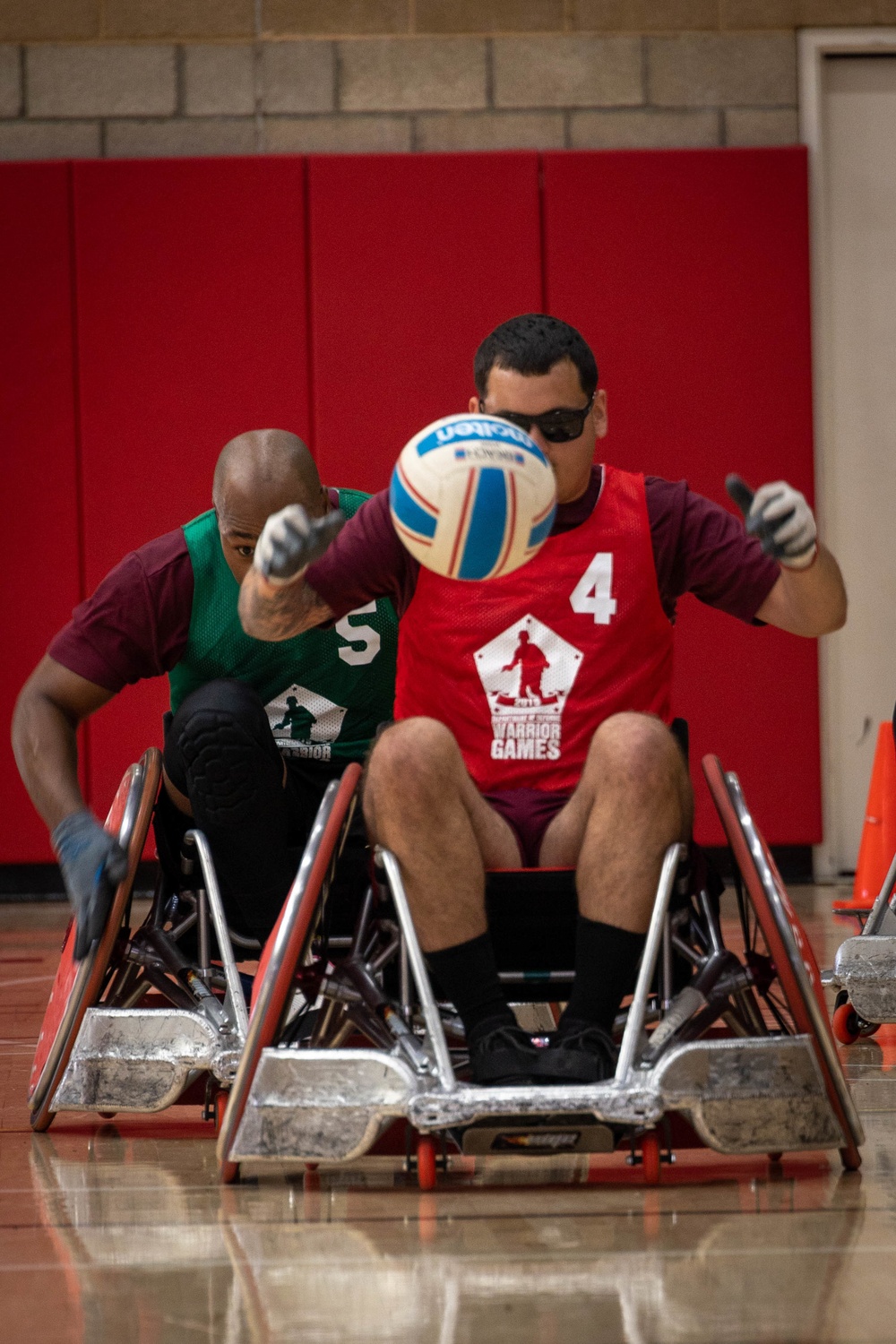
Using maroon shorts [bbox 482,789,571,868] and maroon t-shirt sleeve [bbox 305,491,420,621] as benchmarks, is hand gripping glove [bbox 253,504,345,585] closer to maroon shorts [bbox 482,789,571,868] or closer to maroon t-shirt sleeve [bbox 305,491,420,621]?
maroon t-shirt sleeve [bbox 305,491,420,621]

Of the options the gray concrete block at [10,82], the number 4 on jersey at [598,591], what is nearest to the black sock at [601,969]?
the number 4 on jersey at [598,591]

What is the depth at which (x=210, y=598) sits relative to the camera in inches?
113

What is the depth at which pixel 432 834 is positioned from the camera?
216cm

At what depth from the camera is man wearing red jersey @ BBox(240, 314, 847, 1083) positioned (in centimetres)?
215

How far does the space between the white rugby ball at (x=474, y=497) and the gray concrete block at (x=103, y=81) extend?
15.4 ft

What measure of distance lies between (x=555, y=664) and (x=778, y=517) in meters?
0.40

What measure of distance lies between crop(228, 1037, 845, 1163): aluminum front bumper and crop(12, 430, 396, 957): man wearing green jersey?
496 mm

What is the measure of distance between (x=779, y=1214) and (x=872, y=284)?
514 cm

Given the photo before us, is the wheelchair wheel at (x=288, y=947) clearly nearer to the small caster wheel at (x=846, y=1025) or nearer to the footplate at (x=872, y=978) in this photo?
the footplate at (x=872, y=978)

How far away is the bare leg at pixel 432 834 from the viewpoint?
2154 mm

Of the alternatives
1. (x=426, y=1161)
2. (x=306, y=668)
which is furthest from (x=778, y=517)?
(x=306, y=668)

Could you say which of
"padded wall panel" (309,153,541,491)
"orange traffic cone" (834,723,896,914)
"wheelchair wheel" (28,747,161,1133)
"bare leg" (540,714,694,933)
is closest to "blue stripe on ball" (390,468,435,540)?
"bare leg" (540,714,694,933)

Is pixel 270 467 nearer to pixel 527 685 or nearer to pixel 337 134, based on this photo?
pixel 527 685

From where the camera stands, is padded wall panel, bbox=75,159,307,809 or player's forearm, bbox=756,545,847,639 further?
padded wall panel, bbox=75,159,307,809
